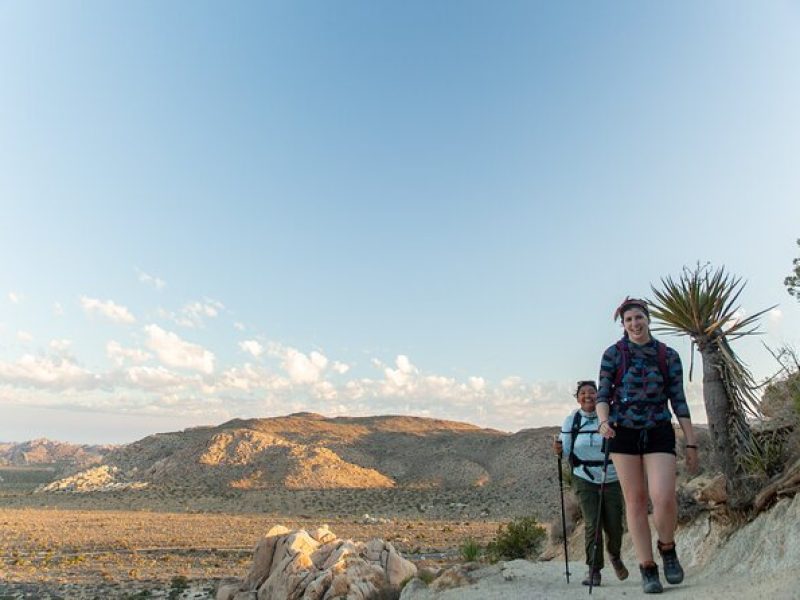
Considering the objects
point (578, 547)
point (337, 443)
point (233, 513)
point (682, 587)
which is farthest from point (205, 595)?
point (337, 443)

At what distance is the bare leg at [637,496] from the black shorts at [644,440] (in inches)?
2.8

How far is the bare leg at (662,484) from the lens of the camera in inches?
205

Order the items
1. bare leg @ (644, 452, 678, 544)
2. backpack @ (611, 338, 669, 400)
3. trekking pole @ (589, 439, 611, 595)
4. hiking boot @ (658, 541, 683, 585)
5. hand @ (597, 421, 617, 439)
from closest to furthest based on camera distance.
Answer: bare leg @ (644, 452, 678, 544), hand @ (597, 421, 617, 439), backpack @ (611, 338, 669, 400), hiking boot @ (658, 541, 683, 585), trekking pole @ (589, 439, 611, 595)

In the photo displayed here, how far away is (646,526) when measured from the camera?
215 inches

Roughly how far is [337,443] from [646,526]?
A: 240 feet

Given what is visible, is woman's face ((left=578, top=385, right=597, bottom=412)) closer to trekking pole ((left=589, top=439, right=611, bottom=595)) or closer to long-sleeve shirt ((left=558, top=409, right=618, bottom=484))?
long-sleeve shirt ((left=558, top=409, right=618, bottom=484))

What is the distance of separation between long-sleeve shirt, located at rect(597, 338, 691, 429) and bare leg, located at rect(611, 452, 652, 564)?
0.34 m

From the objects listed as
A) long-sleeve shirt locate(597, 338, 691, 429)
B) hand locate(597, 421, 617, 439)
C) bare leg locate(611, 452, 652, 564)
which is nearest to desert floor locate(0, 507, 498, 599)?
bare leg locate(611, 452, 652, 564)

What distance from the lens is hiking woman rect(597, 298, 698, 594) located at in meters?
5.27

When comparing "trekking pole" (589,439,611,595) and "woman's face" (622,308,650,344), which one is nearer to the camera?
"woman's face" (622,308,650,344)

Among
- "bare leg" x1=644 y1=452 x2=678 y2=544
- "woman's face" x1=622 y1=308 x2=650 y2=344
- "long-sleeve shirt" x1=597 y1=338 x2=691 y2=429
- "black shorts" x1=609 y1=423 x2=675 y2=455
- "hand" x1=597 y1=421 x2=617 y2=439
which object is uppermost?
"woman's face" x1=622 y1=308 x2=650 y2=344

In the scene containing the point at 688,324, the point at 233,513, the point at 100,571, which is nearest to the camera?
the point at 688,324

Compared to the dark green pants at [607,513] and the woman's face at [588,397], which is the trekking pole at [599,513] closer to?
the dark green pants at [607,513]

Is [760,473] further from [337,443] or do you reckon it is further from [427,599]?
[337,443]
